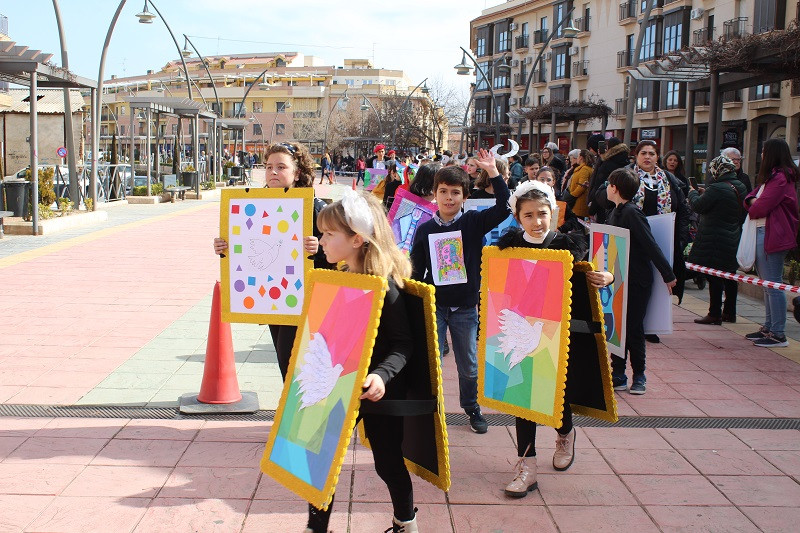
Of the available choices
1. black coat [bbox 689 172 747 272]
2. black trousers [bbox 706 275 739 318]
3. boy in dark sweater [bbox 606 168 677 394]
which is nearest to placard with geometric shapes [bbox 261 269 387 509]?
boy in dark sweater [bbox 606 168 677 394]

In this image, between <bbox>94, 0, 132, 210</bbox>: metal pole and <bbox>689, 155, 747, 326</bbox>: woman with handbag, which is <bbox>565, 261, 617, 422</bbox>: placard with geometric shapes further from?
<bbox>94, 0, 132, 210</bbox>: metal pole

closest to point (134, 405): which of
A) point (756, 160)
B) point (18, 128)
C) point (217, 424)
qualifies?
point (217, 424)

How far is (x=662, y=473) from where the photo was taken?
4.70 meters

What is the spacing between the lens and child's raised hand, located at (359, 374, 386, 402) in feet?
10.2

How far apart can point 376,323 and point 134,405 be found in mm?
3130

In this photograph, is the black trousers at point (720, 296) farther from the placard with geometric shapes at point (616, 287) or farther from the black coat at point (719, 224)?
the placard with geometric shapes at point (616, 287)

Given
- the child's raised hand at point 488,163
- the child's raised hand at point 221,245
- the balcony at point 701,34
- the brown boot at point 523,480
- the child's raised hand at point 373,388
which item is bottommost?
the brown boot at point 523,480

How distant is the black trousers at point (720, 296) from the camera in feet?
30.0

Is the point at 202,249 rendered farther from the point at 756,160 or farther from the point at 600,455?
the point at 756,160

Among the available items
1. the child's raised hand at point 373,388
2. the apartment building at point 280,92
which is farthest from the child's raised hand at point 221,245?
the apartment building at point 280,92

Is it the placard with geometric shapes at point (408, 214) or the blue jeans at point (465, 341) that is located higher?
the placard with geometric shapes at point (408, 214)

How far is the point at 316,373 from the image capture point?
3326 mm

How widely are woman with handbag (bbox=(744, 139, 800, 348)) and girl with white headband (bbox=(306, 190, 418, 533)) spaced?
5.73 meters

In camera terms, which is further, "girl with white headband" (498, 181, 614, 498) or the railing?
the railing
